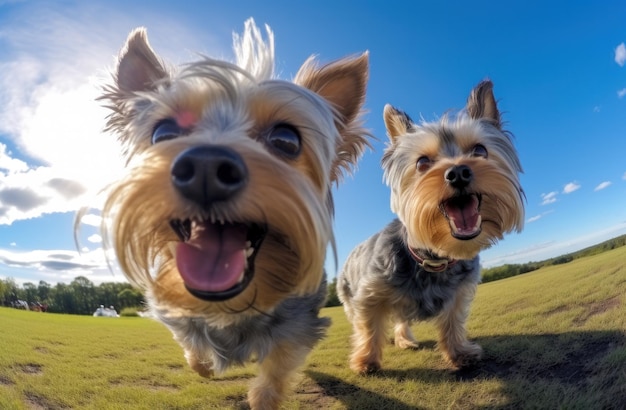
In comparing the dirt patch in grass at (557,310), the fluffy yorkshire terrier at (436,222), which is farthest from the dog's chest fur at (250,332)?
the dirt patch in grass at (557,310)

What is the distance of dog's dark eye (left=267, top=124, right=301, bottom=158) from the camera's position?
304cm

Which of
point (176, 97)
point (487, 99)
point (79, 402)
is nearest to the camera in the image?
point (79, 402)

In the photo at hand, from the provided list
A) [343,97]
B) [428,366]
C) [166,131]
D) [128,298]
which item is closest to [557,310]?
[428,366]

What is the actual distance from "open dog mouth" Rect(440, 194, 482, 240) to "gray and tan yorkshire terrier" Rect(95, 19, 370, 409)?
3.06 feet

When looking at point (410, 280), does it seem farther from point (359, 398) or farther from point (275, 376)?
point (359, 398)

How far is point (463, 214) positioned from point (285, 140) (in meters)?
1.88

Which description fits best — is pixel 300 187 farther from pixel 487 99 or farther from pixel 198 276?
pixel 487 99

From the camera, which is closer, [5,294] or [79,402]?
[79,402]

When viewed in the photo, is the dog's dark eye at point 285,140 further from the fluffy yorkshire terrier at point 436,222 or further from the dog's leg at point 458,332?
the dog's leg at point 458,332

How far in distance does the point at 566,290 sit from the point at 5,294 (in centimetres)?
308

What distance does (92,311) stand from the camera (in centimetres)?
252

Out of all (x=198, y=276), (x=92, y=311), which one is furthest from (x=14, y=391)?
(x=198, y=276)

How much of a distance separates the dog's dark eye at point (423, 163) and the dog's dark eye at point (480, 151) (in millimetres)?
430

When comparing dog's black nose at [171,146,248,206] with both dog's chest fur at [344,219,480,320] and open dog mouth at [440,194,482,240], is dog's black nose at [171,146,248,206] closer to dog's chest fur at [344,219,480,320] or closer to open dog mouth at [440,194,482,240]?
open dog mouth at [440,194,482,240]
